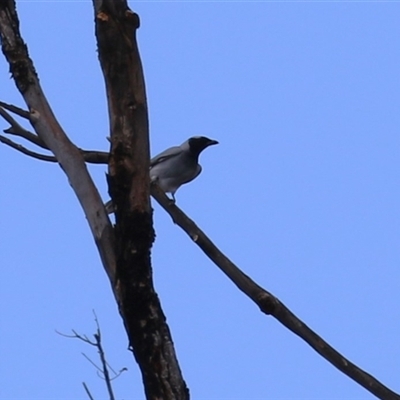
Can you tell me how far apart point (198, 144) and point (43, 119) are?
5.53 metres

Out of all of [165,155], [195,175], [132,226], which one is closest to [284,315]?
[132,226]

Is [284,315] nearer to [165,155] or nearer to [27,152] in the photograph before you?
[27,152]

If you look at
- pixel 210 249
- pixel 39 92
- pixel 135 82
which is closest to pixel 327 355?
pixel 210 249

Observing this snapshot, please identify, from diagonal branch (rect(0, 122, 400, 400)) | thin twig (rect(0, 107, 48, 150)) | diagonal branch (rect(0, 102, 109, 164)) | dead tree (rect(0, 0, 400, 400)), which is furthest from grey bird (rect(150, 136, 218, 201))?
dead tree (rect(0, 0, 400, 400))

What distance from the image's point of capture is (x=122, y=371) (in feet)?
13.4

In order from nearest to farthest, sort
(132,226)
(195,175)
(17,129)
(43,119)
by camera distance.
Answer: (132,226)
(43,119)
(17,129)
(195,175)

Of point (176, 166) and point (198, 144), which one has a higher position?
point (198, 144)

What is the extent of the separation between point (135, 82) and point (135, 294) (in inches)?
34.4

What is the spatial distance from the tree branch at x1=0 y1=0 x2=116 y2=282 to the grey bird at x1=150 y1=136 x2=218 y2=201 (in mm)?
4673

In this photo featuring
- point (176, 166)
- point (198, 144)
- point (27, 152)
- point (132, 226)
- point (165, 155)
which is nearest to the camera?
point (132, 226)

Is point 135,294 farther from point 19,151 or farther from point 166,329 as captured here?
point 19,151

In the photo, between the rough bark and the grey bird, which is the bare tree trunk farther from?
the grey bird

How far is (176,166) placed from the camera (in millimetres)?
9180

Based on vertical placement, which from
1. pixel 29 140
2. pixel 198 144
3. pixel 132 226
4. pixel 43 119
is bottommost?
pixel 132 226
